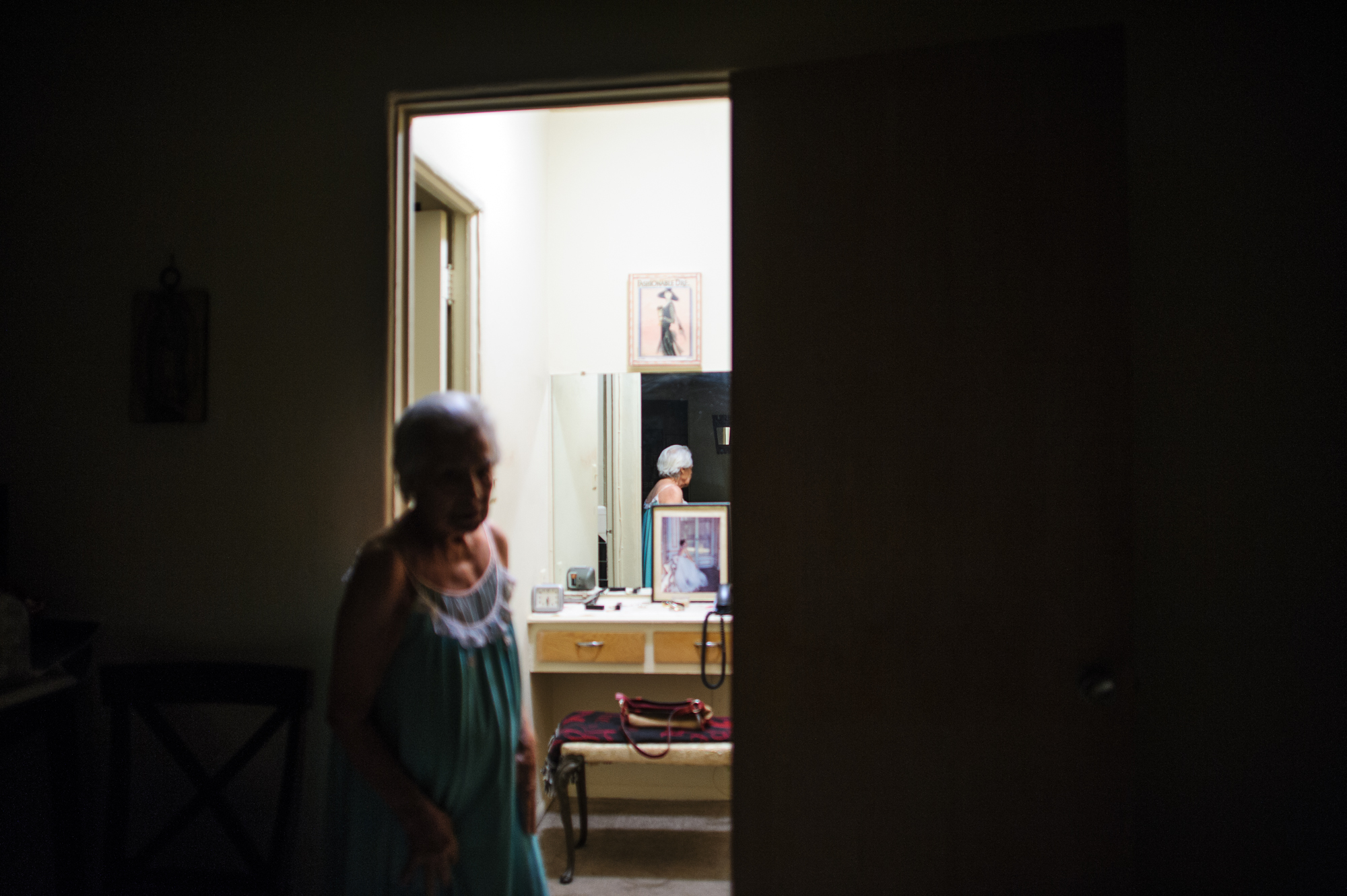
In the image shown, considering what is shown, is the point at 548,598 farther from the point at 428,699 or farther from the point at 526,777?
the point at 428,699

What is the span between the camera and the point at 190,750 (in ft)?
5.74

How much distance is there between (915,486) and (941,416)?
0.49 feet

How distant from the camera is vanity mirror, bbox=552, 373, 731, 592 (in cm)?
334

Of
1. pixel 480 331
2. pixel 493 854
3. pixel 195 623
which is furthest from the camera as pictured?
pixel 480 331

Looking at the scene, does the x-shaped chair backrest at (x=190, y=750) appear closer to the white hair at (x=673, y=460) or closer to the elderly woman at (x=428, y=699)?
the elderly woman at (x=428, y=699)

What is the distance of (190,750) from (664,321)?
2317 millimetres

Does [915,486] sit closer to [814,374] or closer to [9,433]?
[814,374]

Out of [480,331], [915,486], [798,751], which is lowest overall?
[798,751]

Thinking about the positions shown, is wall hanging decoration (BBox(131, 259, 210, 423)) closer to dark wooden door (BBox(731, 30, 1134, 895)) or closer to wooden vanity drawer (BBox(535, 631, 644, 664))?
dark wooden door (BBox(731, 30, 1134, 895))

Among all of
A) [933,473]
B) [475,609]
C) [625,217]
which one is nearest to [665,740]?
[475,609]

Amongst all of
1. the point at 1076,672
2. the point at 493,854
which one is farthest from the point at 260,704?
the point at 1076,672

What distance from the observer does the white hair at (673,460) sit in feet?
10.9

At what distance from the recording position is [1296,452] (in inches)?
60.4

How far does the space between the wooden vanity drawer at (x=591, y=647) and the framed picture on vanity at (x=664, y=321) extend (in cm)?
118
